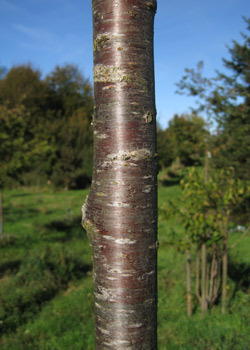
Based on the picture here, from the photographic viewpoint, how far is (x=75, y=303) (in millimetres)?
5227

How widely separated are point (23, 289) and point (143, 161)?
202 inches

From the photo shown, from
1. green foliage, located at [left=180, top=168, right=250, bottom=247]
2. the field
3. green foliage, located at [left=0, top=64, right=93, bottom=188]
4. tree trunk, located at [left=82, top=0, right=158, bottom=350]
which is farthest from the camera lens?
green foliage, located at [left=0, top=64, right=93, bottom=188]

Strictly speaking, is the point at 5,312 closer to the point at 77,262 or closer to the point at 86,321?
the point at 86,321

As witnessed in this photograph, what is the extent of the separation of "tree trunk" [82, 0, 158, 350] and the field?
220cm

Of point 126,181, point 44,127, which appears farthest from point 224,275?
point 44,127

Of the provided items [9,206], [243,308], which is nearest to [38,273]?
[243,308]

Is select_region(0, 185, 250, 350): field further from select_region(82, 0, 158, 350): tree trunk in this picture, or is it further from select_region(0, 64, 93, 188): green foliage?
select_region(0, 64, 93, 188): green foliage

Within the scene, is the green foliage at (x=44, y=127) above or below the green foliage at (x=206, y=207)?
above

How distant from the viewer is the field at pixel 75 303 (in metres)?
3.72

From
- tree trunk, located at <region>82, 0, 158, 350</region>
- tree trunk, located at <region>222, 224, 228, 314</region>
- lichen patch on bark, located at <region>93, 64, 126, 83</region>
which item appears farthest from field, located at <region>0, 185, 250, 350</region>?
lichen patch on bark, located at <region>93, 64, 126, 83</region>

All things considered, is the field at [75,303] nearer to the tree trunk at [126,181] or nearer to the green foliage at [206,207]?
the green foliage at [206,207]

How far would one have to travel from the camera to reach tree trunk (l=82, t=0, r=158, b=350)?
1186mm

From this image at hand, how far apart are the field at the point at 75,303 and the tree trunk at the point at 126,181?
220 cm

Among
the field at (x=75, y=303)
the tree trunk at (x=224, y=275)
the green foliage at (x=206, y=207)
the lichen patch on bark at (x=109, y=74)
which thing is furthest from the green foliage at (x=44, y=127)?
the lichen patch on bark at (x=109, y=74)
